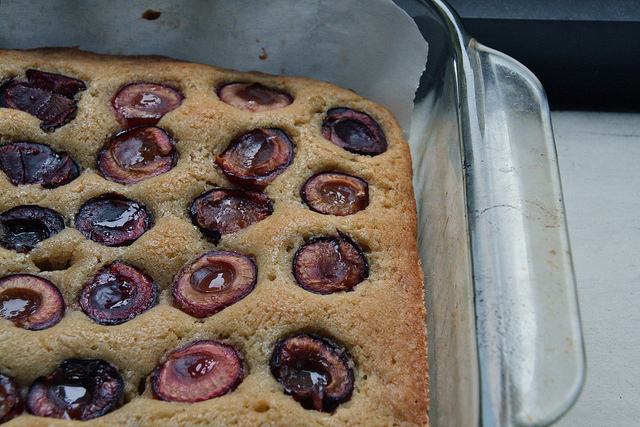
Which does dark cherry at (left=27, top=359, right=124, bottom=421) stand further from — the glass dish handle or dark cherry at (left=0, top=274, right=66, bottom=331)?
the glass dish handle

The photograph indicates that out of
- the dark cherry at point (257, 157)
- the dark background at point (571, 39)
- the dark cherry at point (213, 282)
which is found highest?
the dark background at point (571, 39)

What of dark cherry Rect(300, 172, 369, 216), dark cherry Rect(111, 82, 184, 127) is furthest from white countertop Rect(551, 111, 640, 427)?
dark cherry Rect(111, 82, 184, 127)

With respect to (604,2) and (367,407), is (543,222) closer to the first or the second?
(367,407)

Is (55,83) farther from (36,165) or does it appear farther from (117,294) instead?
A: (117,294)

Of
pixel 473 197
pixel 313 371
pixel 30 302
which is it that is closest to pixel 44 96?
pixel 30 302

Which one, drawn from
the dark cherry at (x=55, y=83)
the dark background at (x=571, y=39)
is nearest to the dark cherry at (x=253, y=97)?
the dark cherry at (x=55, y=83)

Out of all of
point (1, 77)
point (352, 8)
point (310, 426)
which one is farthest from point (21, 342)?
point (352, 8)

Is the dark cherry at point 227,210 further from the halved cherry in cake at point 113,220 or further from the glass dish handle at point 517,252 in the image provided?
the glass dish handle at point 517,252

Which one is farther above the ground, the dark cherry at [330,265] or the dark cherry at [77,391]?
the dark cherry at [330,265]
